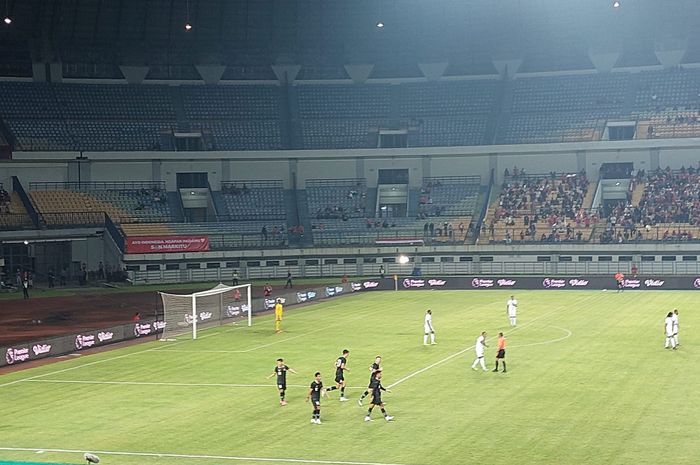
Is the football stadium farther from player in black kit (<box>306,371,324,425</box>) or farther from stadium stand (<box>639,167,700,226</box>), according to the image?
player in black kit (<box>306,371,324,425</box>)

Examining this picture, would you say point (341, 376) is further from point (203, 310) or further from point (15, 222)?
point (15, 222)

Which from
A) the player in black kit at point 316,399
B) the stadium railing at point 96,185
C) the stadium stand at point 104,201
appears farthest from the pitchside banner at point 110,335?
the stadium railing at point 96,185

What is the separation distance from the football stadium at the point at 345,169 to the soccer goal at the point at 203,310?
0.18 meters

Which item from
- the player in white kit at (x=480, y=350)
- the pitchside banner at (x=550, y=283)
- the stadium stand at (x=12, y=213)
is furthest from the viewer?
the stadium stand at (x=12, y=213)

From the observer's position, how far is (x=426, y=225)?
326 ft

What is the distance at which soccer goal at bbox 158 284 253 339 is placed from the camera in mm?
58812

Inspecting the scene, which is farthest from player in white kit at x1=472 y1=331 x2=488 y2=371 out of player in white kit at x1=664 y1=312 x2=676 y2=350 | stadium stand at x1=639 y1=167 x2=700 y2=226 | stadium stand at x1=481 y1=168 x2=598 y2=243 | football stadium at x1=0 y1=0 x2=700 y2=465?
stadium stand at x1=639 y1=167 x2=700 y2=226

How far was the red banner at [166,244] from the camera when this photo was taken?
90500mm

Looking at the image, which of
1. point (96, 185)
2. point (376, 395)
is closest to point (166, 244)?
point (96, 185)

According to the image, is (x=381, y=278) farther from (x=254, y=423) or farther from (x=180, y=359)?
(x=254, y=423)

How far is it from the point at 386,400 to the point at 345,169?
2806 inches

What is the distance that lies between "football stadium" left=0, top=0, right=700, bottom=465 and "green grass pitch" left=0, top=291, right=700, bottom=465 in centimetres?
193

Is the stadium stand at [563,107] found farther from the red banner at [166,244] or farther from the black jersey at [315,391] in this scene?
the black jersey at [315,391]

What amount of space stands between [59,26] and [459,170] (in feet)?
141
